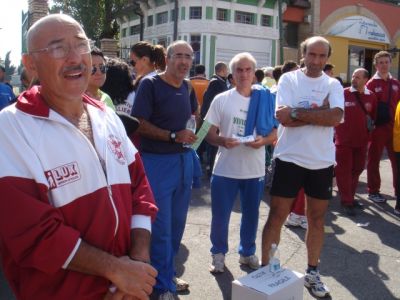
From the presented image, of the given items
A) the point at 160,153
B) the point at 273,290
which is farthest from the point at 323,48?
the point at 273,290

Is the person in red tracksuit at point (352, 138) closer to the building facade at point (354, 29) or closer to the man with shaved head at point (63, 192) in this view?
the man with shaved head at point (63, 192)

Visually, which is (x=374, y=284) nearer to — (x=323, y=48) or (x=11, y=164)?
(x=323, y=48)

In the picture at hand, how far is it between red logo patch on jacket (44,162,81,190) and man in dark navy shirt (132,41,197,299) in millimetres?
1840

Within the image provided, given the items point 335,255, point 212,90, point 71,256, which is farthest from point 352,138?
point 71,256

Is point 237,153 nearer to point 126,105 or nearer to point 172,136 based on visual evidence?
point 172,136

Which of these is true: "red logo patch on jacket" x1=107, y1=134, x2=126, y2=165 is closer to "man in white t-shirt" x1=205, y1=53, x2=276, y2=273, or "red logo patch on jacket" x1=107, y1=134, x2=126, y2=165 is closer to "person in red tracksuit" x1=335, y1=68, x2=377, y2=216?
"man in white t-shirt" x1=205, y1=53, x2=276, y2=273

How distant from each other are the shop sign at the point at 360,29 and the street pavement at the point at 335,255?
62.8ft

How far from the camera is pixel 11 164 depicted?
154cm

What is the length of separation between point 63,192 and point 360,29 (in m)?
25.4

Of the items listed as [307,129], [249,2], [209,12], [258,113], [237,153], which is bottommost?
[237,153]

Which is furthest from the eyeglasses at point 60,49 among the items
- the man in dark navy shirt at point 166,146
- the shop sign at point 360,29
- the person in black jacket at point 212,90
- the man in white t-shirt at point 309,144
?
the shop sign at point 360,29

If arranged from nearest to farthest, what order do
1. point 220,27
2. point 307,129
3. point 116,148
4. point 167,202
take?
1. point 116,148
2. point 167,202
3. point 307,129
4. point 220,27

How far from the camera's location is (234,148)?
4113 millimetres

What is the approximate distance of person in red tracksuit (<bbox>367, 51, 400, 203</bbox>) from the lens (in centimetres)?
669
